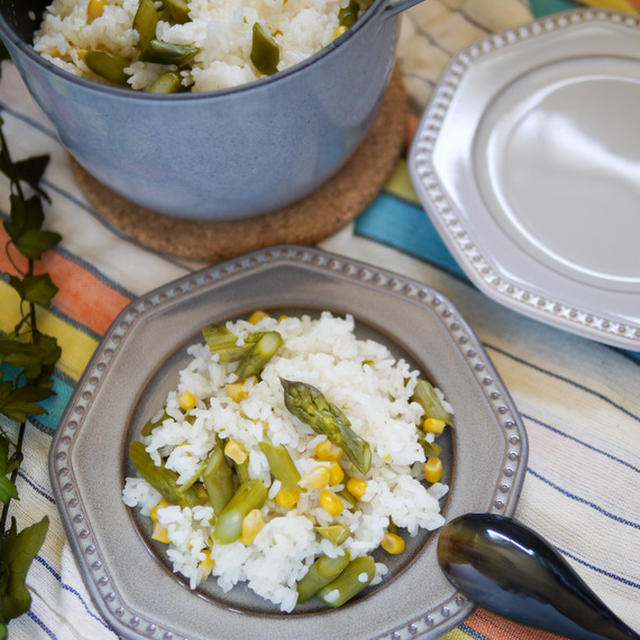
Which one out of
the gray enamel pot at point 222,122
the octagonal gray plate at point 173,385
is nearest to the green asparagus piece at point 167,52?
the gray enamel pot at point 222,122

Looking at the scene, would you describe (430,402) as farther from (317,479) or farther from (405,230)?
(405,230)

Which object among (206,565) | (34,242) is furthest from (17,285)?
(206,565)

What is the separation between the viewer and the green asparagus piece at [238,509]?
1.21m

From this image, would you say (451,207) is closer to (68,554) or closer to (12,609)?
(68,554)

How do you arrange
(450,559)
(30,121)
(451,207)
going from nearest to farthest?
(450,559) < (451,207) < (30,121)

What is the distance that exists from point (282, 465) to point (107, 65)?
0.75m

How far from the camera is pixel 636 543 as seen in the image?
1.35m

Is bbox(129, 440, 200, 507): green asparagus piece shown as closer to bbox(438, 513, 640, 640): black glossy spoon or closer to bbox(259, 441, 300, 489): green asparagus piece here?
bbox(259, 441, 300, 489): green asparagus piece

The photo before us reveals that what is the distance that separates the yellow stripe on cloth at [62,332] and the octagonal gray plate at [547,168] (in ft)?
2.59

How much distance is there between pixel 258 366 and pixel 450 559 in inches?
18.9

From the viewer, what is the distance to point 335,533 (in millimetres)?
1214

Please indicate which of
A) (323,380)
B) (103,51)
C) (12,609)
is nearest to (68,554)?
(12,609)

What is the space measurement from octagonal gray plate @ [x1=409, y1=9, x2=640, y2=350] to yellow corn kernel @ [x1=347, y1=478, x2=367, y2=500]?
0.45 m

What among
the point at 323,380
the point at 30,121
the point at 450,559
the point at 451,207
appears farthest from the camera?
the point at 30,121
